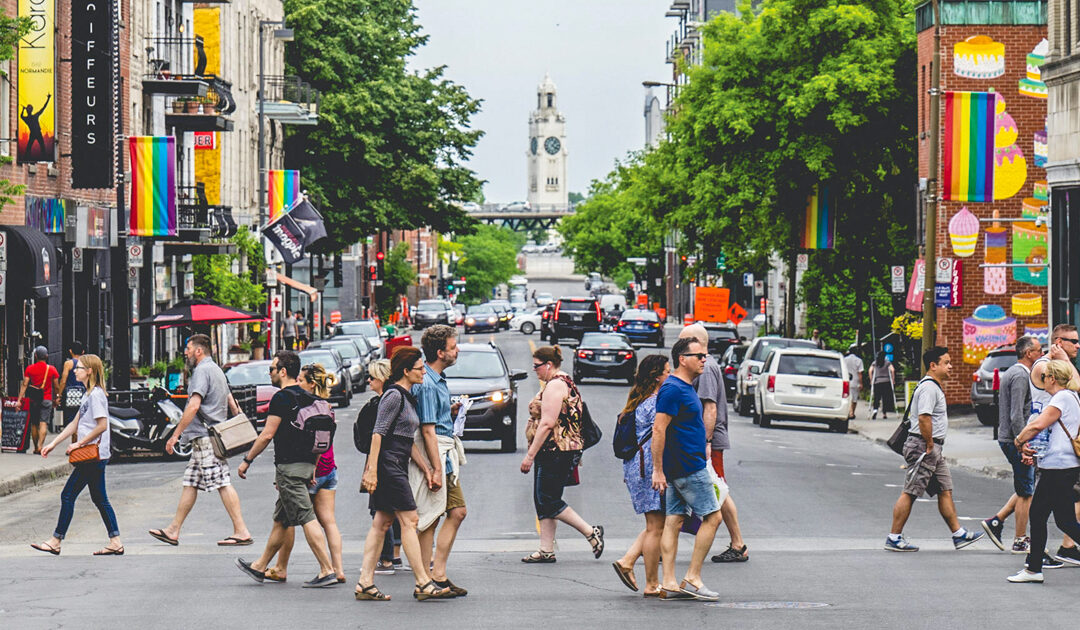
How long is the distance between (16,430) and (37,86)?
7783mm

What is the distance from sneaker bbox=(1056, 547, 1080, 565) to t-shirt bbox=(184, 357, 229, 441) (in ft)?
24.2

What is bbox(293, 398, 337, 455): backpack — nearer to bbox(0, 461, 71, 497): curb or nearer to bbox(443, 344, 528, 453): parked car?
bbox(0, 461, 71, 497): curb

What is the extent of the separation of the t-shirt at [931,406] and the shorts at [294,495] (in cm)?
542

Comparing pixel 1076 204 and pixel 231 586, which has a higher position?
pixel 1076 204

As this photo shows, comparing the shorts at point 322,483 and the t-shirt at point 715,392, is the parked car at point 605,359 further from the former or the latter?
the shorts at point 322,483

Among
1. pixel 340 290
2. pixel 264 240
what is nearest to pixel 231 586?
pixel 264 240

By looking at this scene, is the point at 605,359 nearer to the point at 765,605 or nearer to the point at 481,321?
the point at 765,605

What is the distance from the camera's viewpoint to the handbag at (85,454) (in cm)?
1491

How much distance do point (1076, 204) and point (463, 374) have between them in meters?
10.8

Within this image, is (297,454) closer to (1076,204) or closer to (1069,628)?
(1069,628)

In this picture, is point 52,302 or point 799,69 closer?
point 52,302

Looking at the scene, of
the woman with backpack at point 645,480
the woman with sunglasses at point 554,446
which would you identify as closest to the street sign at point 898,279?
the woman with sunglasses at point 554,446

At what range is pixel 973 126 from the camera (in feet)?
101

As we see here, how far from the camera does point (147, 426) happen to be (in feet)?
85.8
